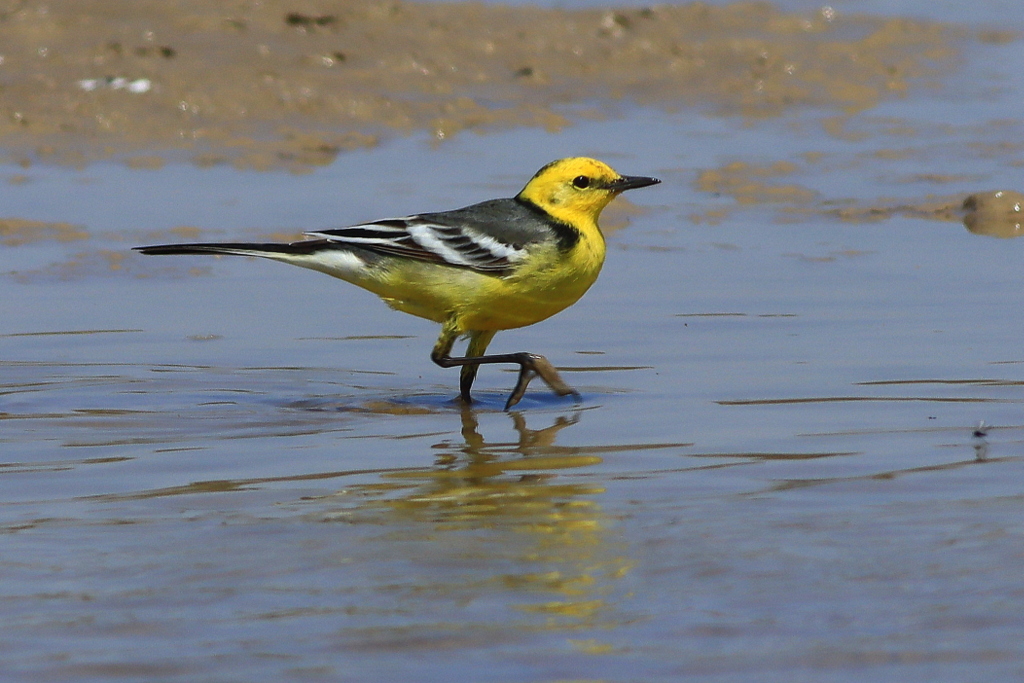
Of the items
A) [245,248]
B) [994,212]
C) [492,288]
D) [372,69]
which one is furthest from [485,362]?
[372,69]

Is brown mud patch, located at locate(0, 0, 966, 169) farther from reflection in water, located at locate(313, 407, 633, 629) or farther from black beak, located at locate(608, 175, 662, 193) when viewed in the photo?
reflection in water, located at locate(313, 407, 633, 629)

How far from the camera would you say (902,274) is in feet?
30.5

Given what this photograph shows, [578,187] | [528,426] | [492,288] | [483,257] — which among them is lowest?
[528,426]

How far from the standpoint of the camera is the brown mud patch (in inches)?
522

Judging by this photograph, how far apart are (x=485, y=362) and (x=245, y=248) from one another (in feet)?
3.96

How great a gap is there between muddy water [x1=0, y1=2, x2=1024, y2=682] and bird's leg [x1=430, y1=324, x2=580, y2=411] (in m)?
0.13

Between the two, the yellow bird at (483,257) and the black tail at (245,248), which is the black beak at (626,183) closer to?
the yellow bird at (483,257)

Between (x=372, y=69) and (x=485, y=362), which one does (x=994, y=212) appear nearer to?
(x=485, y=362)

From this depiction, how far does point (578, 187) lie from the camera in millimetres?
7766

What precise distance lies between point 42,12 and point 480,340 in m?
8.39

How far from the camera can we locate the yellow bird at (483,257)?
24.3 feet

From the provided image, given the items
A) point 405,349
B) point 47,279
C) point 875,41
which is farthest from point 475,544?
point 875,41

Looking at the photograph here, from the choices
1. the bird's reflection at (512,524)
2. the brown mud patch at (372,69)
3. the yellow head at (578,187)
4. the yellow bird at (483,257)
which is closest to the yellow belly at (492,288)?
the yellow bird at (483,257)

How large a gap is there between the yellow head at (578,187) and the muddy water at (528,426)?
0.74 meters
